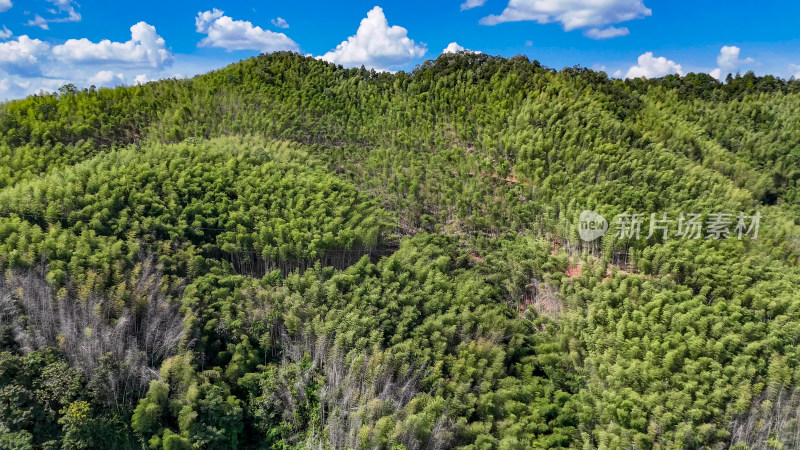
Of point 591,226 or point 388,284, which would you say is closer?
point 388,284

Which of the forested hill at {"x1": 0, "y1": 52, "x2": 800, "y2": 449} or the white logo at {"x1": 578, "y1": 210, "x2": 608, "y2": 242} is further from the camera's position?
the white logo at {"x1": 578, "y1": 210, "x2": 608, "y2": 242}

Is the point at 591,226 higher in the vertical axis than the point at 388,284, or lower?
higher

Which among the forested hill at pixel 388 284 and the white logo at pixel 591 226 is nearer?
the forested hill at pixel 388 284

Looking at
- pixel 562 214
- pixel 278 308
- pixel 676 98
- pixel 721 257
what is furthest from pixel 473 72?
pixel 278 308
